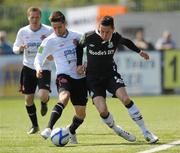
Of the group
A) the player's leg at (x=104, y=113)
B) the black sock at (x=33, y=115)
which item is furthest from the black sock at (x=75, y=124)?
the black sock at (x=33, y=115)

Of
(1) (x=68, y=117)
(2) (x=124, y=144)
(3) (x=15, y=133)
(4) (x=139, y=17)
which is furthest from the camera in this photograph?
(4) (x=139, y=17)

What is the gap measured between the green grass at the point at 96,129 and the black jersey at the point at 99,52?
1.24 m

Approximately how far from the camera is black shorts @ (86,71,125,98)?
1391 cm

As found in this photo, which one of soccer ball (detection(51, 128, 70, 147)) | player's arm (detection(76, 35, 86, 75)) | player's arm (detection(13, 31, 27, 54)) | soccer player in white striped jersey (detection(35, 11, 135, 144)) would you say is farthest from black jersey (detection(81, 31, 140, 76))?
player's arm (detection(13, 31, 27, 54))

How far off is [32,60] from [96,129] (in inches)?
75.7

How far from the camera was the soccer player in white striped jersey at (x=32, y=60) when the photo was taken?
54.7ft

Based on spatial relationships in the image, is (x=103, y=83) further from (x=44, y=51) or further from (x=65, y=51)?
(x=44, y=51)

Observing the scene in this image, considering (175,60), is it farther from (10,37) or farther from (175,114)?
(10,37)

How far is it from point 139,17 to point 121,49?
8711 mm

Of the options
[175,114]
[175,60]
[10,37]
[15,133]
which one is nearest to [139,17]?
[10,37]

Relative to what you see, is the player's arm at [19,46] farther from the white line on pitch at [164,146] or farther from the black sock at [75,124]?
the white line on pitch at [164,146]

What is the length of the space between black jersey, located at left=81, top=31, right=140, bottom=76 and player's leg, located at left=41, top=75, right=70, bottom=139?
1.54 feet

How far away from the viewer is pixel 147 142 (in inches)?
544

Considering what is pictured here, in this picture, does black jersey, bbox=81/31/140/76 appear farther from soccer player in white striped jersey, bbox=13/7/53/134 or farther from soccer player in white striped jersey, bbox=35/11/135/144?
soccer player in white striped jersey, bbox=13/7/53/134
